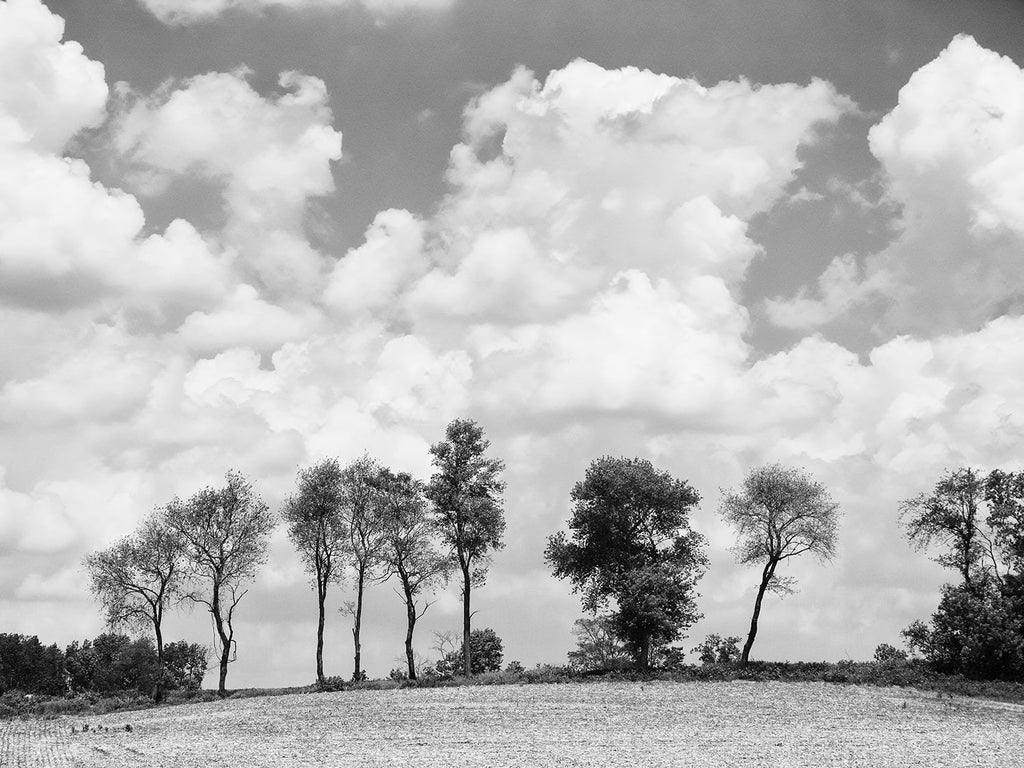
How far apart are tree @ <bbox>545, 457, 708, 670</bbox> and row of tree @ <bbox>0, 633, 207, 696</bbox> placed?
100 metres

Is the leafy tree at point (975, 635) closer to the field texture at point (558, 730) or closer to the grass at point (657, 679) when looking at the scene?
the grass at point (657, 679)

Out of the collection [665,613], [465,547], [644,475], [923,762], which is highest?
[644,475]

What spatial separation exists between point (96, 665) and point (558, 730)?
141909mm

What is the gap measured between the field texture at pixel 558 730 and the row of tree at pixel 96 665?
105m

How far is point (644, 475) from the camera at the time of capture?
75750 millimetres

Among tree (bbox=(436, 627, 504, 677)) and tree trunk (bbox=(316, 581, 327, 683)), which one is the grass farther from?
tree (bbox=(436, 627, 504, 677))

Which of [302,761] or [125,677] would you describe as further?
[125,677]

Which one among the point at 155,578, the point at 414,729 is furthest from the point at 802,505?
the point at 155,578

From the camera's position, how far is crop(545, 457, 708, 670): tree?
73.6 m

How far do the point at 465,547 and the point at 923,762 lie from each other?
4227 centimetres

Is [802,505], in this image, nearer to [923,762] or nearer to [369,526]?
[369,526]

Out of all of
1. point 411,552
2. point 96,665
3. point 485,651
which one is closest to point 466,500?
point 411,552

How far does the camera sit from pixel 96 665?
547 feet

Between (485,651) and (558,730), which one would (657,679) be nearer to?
(558,730)
